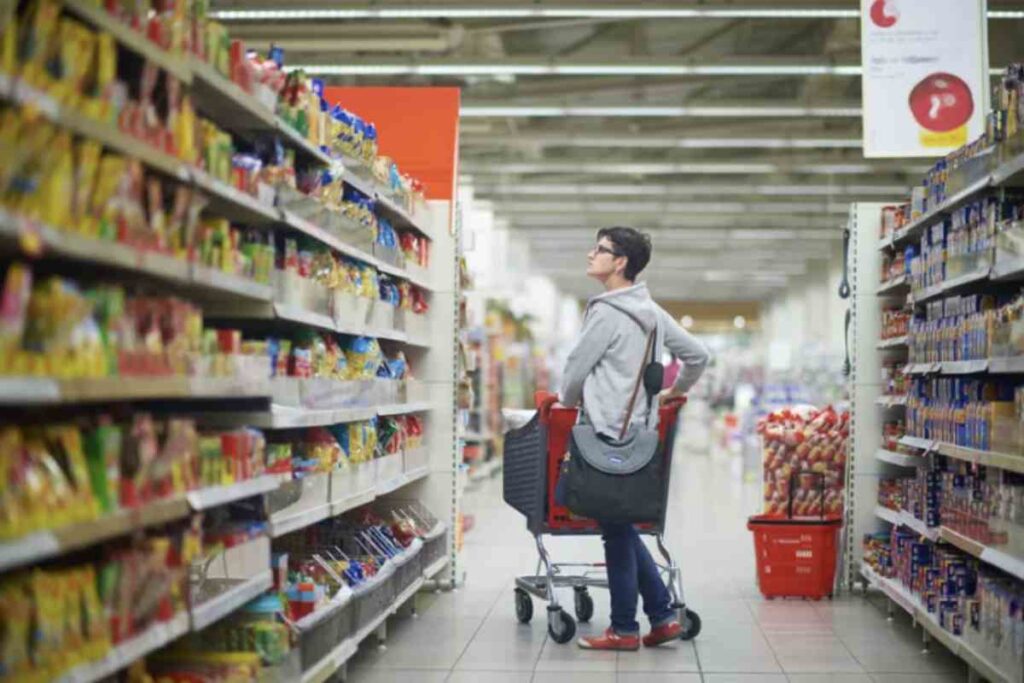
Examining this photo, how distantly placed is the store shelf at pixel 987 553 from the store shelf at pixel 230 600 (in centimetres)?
223

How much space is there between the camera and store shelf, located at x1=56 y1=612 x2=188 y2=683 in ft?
8.83

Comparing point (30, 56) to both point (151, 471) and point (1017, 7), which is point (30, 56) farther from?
point (1017, 7)

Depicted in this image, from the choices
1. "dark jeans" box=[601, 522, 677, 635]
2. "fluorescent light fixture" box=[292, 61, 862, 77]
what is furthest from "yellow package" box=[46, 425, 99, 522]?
"fluorescent light fixture" box=[292, 61, 862, 77]

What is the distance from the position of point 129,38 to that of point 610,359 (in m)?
2.94

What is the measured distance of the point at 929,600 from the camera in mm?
5582

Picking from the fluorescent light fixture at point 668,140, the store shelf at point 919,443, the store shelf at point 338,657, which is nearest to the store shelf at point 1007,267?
the store shelf at point 919,443

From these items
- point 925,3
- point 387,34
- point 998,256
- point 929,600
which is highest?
point 387,34

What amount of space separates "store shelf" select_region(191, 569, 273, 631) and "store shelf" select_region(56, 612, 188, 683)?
0.07 meters

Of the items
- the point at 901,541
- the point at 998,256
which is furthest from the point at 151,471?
the point at 901,541

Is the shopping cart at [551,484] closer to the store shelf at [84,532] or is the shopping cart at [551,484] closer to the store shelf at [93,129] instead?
the store shelf at [84,532]

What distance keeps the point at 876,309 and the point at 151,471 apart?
5.12 metres

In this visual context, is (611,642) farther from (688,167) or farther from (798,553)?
(688,167)

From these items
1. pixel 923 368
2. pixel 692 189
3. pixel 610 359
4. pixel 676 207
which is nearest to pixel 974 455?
pixel 923 368

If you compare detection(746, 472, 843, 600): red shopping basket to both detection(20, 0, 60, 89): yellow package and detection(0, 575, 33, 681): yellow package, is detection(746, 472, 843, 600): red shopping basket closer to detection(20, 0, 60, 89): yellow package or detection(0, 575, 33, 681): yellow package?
detection(0, 575, 33, 681): yellow package
